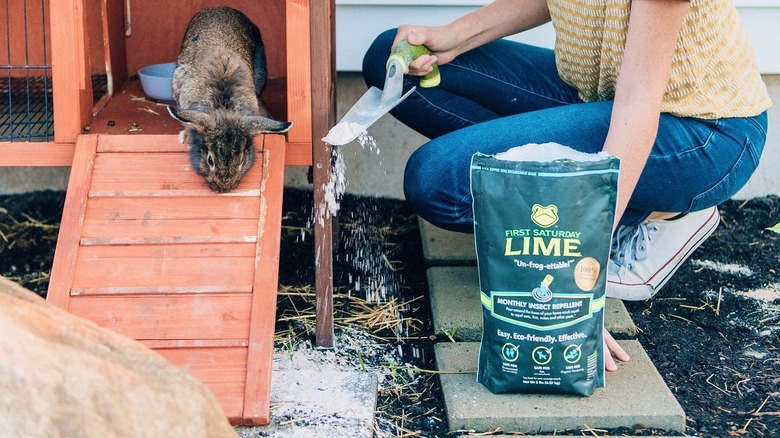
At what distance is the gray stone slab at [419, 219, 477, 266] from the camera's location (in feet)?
12.3

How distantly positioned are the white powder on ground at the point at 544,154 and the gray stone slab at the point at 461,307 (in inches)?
30.7

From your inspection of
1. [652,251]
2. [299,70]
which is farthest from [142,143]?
[652,251]

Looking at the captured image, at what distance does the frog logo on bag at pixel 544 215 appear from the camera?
2.46 metres

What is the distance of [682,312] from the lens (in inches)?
134

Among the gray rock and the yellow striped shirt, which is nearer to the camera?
the gray rock

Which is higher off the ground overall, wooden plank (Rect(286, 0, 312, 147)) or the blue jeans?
wooden plank (Rect(286, 0, 312, 147))

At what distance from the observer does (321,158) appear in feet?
9.69

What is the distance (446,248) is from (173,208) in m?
1.40

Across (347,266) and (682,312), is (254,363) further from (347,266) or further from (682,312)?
(682,312)

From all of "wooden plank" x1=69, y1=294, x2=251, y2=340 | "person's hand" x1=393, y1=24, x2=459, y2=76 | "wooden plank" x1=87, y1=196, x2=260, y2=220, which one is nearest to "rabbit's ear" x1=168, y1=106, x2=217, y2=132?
"wooden plank" x1=87, y1=196, x2=260, y2=220

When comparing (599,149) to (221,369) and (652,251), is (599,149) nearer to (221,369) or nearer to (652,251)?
(652,251)

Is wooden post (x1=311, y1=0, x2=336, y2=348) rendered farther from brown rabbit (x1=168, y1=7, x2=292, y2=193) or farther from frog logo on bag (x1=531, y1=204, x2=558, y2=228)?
frog logo on bag (x1=531, y1=204, x2=558, y2=228)

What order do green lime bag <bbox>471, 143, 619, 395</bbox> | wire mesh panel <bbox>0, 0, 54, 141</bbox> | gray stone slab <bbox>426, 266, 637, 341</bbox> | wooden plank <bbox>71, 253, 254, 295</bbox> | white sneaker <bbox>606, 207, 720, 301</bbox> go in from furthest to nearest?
wire mesh panel <bbox>0, 0, 54, 141</bbox>, white sneaker <bbox>606, 207, 720, 301</bbox>, gray stone slab <bbox>426, 266, 637, 341</bbox>, wooden plank <bbox>71, 253, 254, 295</bbox>, green lime bag <bbox>471, 143, 619, 395</bbox>

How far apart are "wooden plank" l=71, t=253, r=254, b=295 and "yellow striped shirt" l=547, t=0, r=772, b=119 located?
4.60ft
